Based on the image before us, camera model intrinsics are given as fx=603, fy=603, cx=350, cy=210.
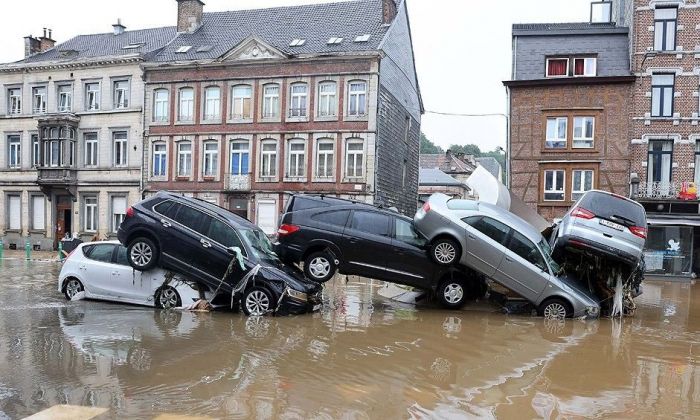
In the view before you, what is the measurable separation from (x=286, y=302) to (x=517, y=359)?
4.25 meters

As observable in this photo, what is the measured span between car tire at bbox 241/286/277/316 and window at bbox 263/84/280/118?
1983 centimetres

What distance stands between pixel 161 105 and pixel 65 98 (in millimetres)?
6383

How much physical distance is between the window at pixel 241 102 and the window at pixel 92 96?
8264 mm

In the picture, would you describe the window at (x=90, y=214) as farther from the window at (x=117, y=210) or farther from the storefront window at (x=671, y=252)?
the storefront window at (x=671, y=252)

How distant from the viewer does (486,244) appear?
11.3 meters

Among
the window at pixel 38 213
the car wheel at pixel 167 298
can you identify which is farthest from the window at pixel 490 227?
the window at pixel 38 213

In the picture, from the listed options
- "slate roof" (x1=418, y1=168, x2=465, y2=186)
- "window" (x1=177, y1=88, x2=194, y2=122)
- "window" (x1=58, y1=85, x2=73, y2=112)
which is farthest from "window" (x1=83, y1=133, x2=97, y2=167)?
"slate roof" (x1=418, y1=168, x2=465, y2=186)

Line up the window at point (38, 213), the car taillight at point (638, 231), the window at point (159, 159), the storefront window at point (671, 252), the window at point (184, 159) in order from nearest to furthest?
1. the car taillight at point (638, 231)
2. the storefront window at point (671, 252)
3. the window at point (184, 159)
4. the window at point (159, 159)
5. the window at point (38, 213)

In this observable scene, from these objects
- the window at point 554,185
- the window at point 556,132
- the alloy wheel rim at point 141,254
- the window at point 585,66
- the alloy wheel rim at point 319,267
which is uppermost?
the window at point 585,66

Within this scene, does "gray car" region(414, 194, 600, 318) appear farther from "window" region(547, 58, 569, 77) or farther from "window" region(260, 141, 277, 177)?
"window" region(260, 141, 277, 177)

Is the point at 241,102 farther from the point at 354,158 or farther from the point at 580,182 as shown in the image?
the point at 580,182

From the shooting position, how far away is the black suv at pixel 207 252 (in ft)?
34.7

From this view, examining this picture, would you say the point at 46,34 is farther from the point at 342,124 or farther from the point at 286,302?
the point at 286,302

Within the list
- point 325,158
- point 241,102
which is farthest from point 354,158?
point 241,102
